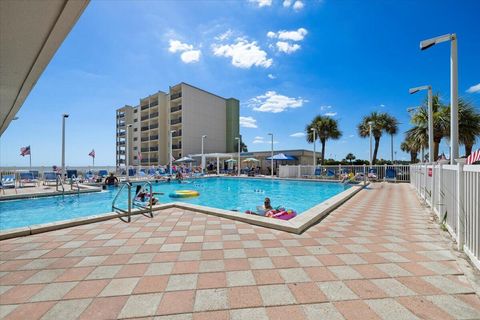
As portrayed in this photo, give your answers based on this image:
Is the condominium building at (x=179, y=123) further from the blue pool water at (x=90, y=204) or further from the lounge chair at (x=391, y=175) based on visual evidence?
the lounge chair at (x=391, y=175)

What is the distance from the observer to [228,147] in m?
46.2

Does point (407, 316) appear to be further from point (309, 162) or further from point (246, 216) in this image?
point (309, 162)

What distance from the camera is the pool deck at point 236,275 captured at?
1.93 metres

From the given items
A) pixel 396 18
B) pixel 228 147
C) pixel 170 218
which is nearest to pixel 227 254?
pixel 170 218

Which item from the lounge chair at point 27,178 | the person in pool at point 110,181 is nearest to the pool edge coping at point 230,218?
the person in pool at point 110,181

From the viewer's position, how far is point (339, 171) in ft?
59.0

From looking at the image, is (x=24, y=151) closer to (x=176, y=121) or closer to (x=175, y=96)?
(x=176, y=121)

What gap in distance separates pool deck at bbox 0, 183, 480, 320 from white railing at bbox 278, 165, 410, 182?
1441cm

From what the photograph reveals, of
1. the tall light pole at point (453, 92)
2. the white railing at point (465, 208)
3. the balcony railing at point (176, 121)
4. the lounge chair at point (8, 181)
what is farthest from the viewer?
the balcony railing at point (176, 121)

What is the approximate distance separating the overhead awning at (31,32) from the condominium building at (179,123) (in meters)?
31.8

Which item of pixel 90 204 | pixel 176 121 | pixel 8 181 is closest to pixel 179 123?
pixel 176 121

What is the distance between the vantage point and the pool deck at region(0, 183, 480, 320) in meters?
1.93

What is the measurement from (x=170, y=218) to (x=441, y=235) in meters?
5.63

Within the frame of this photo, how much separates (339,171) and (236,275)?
17.7 m
